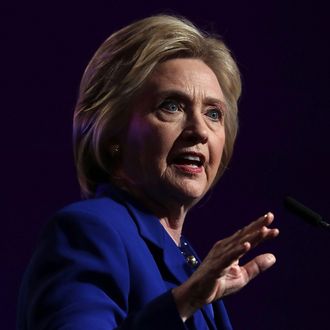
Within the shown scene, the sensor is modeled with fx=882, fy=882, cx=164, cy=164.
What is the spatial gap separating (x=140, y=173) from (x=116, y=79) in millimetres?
186

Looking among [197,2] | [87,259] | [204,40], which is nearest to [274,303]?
[197,2]

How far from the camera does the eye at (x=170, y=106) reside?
1648 millimetres

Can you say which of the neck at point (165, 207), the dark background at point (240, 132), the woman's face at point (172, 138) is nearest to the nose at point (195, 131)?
the woman's face at point (172, 138)

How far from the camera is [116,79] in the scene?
5.49ft

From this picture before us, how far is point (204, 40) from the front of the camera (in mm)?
1779

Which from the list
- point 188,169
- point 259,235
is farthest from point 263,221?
point 188,169

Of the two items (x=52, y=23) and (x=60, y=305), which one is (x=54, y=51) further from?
(x=60, y=305)

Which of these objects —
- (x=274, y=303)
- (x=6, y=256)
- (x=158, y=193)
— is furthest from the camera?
(x=274, y=303)

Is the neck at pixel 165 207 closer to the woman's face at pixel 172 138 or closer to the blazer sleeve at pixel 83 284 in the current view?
the woman's face at pixel 172 138

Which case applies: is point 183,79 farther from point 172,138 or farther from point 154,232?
point 154,232

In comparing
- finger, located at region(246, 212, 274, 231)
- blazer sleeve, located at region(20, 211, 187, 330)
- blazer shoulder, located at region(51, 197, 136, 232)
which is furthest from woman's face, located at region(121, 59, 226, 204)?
finger, located at region(246, 212, 274, 231)

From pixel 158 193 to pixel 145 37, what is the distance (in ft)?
0.99

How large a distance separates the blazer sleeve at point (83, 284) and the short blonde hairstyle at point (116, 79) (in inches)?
12.3

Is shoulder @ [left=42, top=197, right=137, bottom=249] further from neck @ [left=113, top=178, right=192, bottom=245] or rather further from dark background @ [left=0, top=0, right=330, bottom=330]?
dark background @ [left=0, top=0, right=330, bottom=330]
